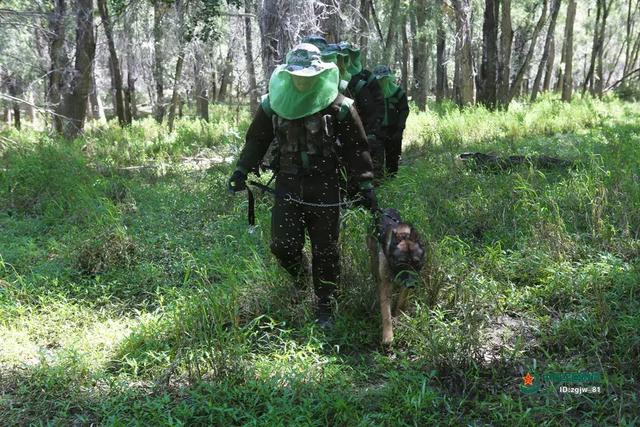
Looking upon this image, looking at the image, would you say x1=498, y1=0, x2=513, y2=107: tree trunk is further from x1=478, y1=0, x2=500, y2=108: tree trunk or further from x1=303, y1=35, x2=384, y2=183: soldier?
x1=303, y1=35, x2=384, y2=183: soldier

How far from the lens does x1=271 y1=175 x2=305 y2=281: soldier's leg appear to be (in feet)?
12.7

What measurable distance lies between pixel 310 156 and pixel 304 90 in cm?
45

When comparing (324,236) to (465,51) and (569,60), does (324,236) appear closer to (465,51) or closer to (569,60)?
(465,51)

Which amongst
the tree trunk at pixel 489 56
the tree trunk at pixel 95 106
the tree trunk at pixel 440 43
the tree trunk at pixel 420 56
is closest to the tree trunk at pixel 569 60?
the tree trunk at pixel 440 43

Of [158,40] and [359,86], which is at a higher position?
[158,40]

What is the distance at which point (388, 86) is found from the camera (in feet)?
25.3

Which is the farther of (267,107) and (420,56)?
(420,56)

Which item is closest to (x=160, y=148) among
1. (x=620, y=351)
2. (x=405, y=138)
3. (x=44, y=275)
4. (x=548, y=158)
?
(x=405, y=138)

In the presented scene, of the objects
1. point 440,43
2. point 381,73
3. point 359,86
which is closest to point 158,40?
point 381,73

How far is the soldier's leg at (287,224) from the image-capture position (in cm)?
388

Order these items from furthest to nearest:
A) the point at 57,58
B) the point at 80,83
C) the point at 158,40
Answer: the point at 158,40, the point at 57,58, the point at 80,83

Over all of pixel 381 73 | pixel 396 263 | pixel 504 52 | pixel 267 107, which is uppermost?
pixel 267 107

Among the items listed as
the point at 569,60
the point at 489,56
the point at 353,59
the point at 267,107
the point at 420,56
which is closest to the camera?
the point at 267,107

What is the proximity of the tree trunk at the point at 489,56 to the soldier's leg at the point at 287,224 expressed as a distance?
10639 mm
